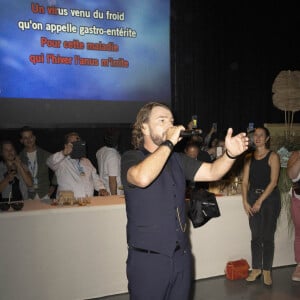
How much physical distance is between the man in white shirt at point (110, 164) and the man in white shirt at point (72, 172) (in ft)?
1.01

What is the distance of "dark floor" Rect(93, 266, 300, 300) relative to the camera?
3.62 metres

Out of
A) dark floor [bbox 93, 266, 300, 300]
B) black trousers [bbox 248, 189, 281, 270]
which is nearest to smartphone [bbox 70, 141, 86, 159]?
dark floor [bbox 93, 266, 300, 300]

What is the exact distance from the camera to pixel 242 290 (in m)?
3.77

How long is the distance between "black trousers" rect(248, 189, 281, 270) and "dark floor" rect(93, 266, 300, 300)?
0.21 meters

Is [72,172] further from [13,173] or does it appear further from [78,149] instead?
[13,173]

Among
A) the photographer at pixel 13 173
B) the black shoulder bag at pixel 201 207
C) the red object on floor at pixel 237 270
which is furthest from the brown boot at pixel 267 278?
the photographer at pixel 13 173

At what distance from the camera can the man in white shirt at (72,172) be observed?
395 centimetres

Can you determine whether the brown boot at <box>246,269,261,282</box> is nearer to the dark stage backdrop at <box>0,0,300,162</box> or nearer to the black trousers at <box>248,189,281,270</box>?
the black trousers at <box>248,189,281,270</box>

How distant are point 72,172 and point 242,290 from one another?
2014 millimetres

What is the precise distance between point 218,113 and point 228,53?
1.12 m

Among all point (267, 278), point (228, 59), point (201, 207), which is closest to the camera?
point (201, 207)

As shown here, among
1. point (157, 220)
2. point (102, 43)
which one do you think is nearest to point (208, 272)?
point (157, 220)

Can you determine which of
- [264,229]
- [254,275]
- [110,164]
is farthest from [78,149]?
[254,275]

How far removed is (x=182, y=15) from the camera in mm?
6824
